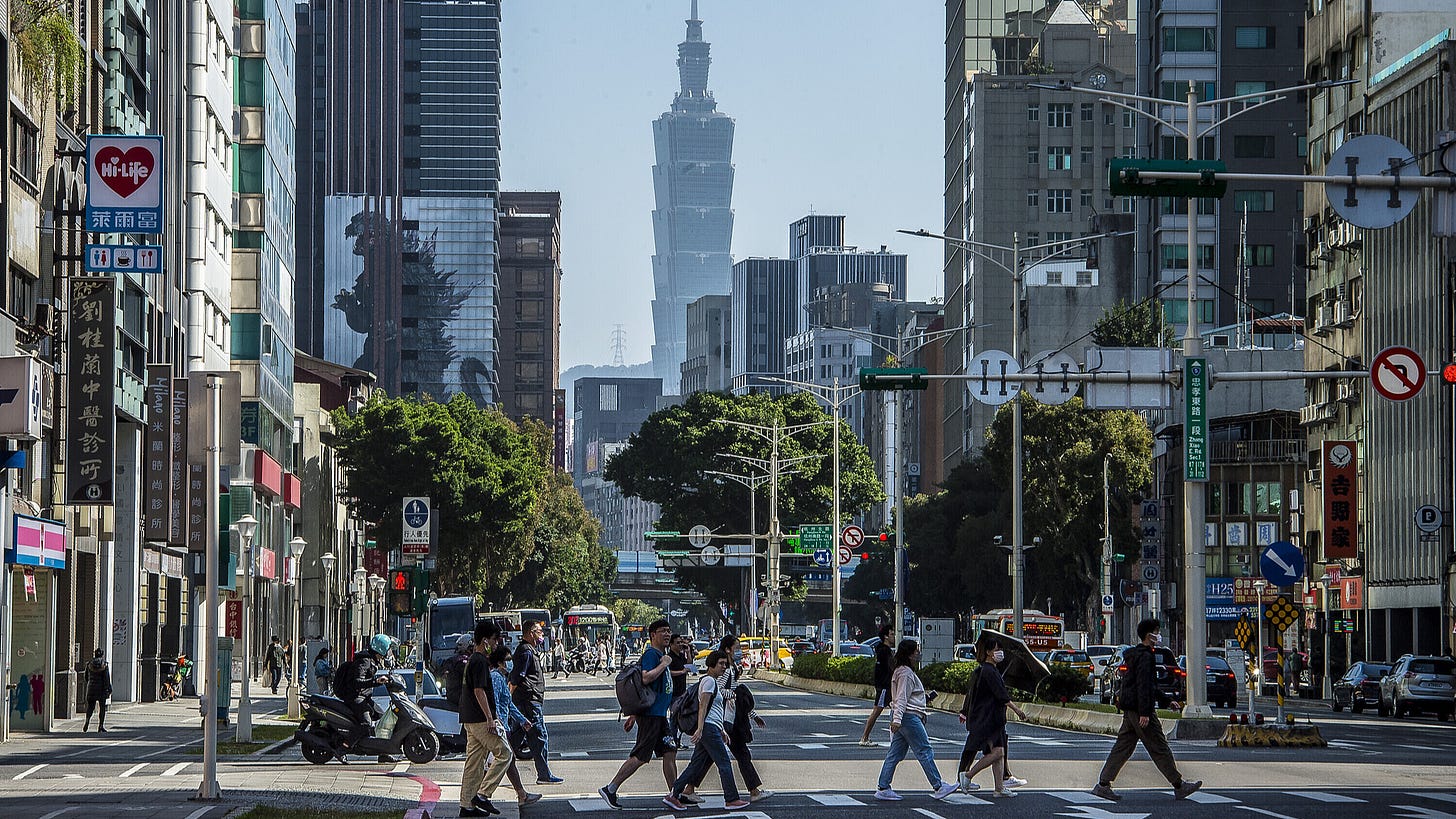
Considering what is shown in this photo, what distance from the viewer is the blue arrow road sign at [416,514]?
59.1m

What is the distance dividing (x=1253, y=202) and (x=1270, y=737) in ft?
275

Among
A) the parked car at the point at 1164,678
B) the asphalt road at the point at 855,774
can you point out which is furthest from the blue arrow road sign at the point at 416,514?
the parked car at the point at 1164,678

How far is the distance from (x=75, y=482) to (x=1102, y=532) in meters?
51.5

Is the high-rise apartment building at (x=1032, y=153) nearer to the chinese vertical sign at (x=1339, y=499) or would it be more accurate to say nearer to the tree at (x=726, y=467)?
the tree at (x=726, y=467)

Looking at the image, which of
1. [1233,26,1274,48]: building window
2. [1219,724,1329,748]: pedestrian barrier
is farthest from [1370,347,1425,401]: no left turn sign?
[1233,26,1274,48]: building window

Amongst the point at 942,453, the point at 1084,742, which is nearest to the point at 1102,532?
the point at 1084,742

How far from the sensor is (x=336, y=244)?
16075cm

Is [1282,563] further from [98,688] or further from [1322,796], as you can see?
[98,688]

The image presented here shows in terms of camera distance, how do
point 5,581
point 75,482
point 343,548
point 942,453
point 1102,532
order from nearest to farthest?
point 5,581, point 75,482, point 1102,532, point 343,548, point 942,453

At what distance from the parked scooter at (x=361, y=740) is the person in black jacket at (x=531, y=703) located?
2977 mm

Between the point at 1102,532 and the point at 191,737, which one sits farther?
the point at 1102,532

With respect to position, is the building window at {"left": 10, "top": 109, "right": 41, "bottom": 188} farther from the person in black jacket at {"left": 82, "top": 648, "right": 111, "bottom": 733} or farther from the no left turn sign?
the no left turn sign

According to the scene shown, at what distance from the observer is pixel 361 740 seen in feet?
96.2

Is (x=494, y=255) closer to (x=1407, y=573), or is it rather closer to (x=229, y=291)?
(x=229, y=291)
